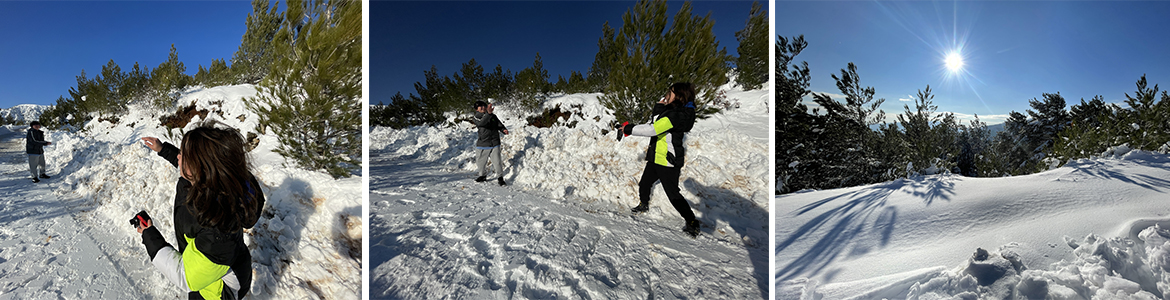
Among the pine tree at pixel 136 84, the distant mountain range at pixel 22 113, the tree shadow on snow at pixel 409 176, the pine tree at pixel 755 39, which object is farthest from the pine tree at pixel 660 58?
the distant mountain range at pixel 22 113

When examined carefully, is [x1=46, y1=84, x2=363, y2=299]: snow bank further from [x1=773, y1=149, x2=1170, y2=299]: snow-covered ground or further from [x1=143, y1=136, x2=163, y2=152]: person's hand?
[x1=773, y1=149, x2=1170, y2=299]: snow-covered ground

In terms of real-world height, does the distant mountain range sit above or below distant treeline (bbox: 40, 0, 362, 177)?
above

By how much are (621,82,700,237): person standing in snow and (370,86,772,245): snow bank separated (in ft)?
0.87

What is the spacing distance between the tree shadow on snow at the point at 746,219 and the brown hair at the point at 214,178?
2.48m

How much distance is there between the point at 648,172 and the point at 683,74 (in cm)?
337

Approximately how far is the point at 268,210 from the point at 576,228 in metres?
2.17

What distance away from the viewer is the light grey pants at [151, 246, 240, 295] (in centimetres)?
145

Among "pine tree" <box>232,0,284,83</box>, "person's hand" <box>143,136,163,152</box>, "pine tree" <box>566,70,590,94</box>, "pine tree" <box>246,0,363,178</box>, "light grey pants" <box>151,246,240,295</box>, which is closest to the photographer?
"light grey pants" <box>151,246,240,295</box>

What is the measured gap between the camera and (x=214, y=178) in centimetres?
133

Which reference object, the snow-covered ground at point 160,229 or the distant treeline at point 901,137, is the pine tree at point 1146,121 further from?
the snow-covered ground at point 160,229

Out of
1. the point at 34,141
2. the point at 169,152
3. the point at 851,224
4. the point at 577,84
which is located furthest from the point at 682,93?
the point at 577,84

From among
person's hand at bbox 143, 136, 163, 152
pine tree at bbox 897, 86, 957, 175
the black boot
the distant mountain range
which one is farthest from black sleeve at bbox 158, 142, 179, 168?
the distant mountain range

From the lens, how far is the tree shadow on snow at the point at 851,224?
7.17 ft

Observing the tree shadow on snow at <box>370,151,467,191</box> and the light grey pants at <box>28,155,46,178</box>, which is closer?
the tree shadow on snow at <box>370,151,467,191</box>
